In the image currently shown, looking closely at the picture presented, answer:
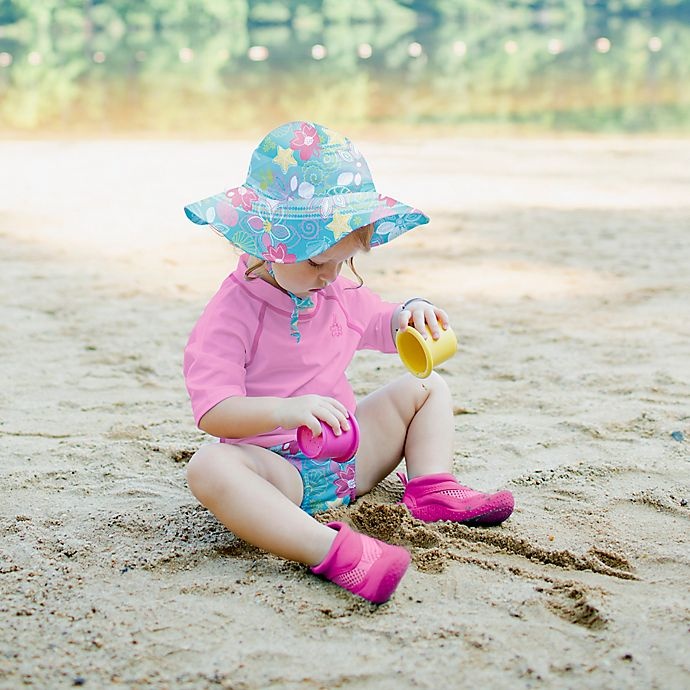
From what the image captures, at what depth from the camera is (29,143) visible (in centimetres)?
862

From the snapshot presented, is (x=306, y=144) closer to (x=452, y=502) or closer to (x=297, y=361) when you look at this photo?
(x=297, y=361)

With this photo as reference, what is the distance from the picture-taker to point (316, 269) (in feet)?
6.88

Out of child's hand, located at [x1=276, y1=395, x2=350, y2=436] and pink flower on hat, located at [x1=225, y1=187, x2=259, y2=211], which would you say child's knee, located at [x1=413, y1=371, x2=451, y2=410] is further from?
pink flower on hat, located at [x1=225, y1=187, x2=259, y2=211]

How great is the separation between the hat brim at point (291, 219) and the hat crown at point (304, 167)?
15mm

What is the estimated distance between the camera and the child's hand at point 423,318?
7.21 ft

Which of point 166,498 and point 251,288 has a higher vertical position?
point 251,288

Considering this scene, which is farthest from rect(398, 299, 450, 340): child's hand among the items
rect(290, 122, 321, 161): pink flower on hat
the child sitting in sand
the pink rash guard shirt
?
rect(290, 122, 321, 161): pink flower on hat

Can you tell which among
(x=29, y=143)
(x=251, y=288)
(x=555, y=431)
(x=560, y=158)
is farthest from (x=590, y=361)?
(x=29, y=143)

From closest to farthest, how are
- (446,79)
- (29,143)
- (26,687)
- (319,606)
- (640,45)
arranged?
(26,687)
(319,606)
(29,143)
(446,79)
(640,45)

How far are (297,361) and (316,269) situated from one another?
0.70 feet

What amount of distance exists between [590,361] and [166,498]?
158 cm

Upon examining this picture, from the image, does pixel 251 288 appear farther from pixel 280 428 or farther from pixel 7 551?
pixel 7 551

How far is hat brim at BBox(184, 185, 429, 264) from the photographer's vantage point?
6.54 feet

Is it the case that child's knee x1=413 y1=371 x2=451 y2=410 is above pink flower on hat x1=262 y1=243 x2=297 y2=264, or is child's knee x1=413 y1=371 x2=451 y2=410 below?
below
